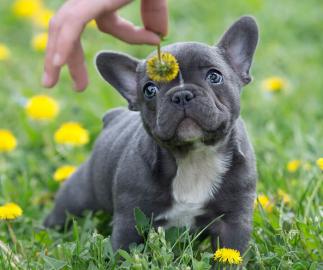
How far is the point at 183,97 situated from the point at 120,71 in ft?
2.36

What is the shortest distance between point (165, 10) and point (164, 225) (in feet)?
3.77

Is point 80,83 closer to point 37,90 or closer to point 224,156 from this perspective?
point 224,156

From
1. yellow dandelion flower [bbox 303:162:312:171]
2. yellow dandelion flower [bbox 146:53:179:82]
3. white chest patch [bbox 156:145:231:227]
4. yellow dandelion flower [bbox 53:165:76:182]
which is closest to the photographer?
yellow dandelion flower [bbox 146:53:179:82]

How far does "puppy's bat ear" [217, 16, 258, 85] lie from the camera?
3992mm

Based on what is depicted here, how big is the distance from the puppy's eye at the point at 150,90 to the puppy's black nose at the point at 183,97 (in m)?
0.20

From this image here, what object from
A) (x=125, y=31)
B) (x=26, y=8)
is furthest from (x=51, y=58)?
(x=26, y=8)

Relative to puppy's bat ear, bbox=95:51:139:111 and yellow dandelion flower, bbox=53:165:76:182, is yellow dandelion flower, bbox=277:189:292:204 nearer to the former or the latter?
puppy's bat ear, bbox=95:51:139:111

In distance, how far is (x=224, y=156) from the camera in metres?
3.81

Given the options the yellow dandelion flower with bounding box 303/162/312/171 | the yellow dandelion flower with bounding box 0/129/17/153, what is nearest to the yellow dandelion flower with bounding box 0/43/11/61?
the yellow dandelion flower with bounding box 0/129/17/153

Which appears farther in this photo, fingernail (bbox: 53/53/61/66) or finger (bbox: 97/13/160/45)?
finger (bbox: 97/13/160/45)

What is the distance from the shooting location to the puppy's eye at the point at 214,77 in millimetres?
3643

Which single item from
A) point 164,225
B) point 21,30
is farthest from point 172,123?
point 21,30

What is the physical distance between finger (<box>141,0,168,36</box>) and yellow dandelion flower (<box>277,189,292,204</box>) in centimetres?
116

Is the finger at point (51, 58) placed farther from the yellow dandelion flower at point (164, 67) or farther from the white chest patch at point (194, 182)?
the white chest patch at point (194, 182)
